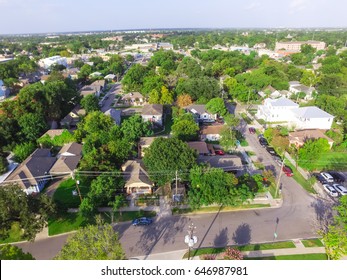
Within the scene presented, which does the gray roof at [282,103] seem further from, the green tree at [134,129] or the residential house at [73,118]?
the residential house at [73,118]

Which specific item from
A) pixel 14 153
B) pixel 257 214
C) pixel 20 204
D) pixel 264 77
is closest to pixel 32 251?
pixel 20 204

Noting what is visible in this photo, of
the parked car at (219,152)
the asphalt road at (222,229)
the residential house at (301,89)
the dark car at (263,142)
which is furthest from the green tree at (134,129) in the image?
the residential house at (301,89)

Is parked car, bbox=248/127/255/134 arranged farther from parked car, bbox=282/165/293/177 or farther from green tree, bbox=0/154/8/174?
green tree, bbox=0/154/8/174

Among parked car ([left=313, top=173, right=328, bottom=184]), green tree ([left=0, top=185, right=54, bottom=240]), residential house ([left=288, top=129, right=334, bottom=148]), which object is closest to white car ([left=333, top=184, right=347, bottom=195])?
parked car ([left=313, top=173, right=328, bottom=184])

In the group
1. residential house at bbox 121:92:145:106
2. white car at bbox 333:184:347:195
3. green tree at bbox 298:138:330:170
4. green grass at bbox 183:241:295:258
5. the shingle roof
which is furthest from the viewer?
residential house at bbox 121:92:145:106

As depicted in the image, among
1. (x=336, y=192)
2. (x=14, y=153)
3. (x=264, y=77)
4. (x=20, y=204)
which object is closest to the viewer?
(x=20, y=204)
